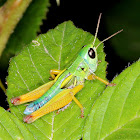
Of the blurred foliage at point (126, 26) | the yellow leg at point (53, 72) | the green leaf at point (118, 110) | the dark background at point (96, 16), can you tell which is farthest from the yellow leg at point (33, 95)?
the blurred foliage at point (126, 26)

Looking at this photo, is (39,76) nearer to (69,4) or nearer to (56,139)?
(56,139)

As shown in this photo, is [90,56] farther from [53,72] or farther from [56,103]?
[56,103]

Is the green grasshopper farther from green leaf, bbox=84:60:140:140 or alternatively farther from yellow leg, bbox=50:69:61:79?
green leaf, bbox=84:60:140:140

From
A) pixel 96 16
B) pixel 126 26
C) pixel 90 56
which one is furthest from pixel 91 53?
pixel 96 16

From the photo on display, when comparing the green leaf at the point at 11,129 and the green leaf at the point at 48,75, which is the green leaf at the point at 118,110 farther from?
the green leaf at the point at 11,129

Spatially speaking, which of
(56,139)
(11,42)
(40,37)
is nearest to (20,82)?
(40,37)

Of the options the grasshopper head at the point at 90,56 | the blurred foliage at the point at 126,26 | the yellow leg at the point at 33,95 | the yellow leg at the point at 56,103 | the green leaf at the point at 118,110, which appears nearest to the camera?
the green leaf at the point at 118,110

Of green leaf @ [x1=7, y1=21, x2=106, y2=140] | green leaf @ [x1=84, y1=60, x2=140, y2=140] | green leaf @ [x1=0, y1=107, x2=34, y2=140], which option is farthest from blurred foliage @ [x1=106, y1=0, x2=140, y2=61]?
green leaf @ [x1=0, y1=107, x2=34, y2=140]
